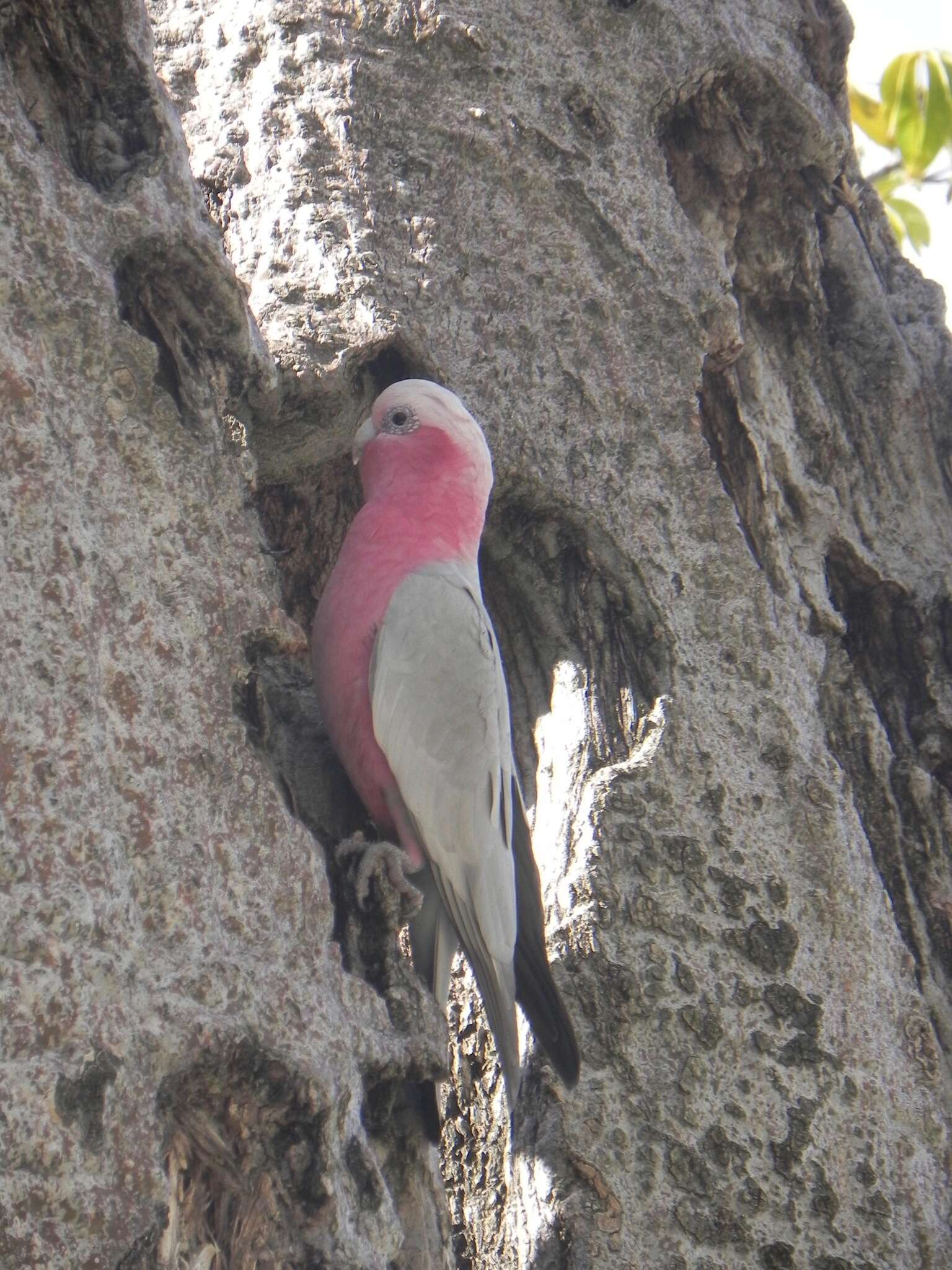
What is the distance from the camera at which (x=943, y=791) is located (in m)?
2.43

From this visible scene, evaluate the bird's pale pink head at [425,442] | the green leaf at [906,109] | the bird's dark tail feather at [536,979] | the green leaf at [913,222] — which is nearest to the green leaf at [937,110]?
the green leaf at [906,109]

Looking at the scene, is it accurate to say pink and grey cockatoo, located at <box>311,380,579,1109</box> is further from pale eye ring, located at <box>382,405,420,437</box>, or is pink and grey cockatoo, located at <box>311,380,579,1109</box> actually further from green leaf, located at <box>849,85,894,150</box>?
green leaf, located at <box>849,85,894,150</box>

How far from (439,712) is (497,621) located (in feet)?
→ 1.38

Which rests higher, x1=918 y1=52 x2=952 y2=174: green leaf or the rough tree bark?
x1=918 y1=52 x2=952 y2=174: green leaf

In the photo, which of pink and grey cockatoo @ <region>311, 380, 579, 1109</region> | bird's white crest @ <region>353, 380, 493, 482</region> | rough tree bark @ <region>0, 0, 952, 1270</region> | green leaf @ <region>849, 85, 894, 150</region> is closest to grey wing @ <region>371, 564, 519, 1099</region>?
pink and grey cockatoo @ <region>311, 380, 579, 1109</region>

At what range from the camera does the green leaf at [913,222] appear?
5.39 meters

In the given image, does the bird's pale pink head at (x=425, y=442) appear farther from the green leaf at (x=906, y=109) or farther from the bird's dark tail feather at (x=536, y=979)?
the green leaf at (x=906, y=109)

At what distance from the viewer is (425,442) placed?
7.32 feet

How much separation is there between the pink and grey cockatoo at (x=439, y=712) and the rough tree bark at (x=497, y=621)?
3.6 inches

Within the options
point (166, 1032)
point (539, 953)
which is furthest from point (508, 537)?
point (166, 1032)

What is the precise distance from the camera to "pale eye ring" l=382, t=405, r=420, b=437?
7.35ft

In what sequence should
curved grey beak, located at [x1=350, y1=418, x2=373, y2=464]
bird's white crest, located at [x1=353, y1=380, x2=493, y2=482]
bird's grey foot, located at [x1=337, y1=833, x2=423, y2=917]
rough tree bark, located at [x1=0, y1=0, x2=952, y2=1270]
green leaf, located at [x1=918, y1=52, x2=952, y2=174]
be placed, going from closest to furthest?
rough tree bark, located at [x1=0, y1=0, x2=952, y2=1270], bird's grey foot, located at [x1=337, y1=833, x2=423, y2=917], bird's white crest, located at [x1=353, y1=380, x2=493, y2=482], curved grey beak, located at [x1=350, y1=418, x2=373, y2=464], green leaf, located at [x1=918, y1=52, x2=952, y2=174]

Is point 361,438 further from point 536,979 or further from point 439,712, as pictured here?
point 536,979

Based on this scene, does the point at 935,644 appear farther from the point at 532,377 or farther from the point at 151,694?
the point at 151,694
